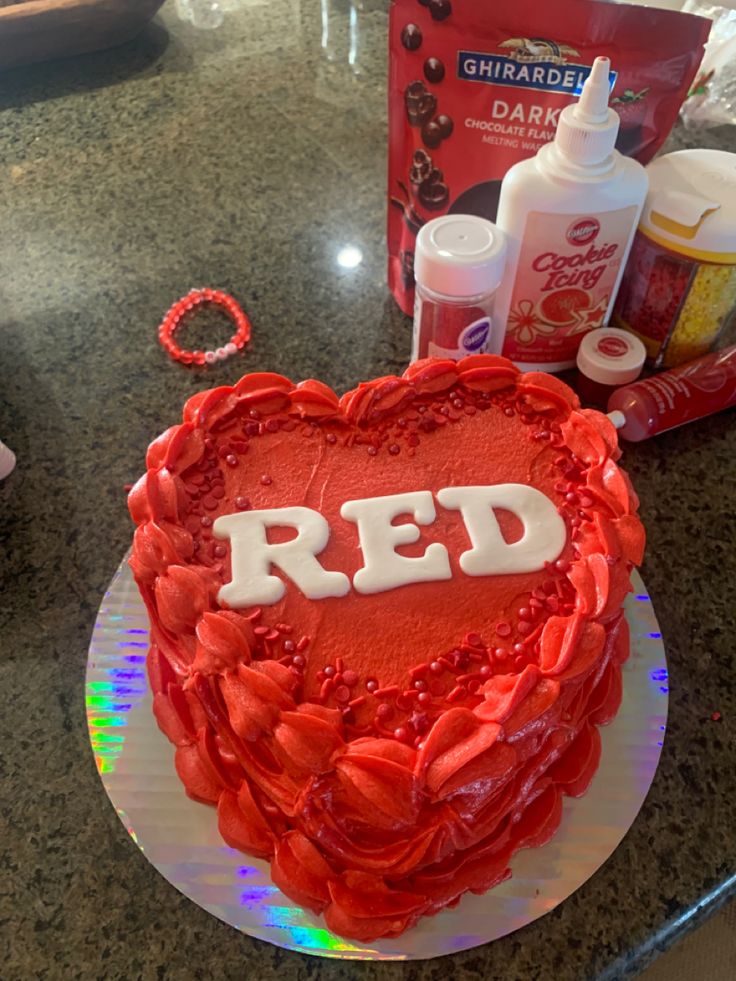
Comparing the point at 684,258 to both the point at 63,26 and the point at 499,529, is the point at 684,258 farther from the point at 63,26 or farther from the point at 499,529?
the point at 63,26

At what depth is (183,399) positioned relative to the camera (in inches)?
37.2

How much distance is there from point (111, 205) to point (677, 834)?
103cm

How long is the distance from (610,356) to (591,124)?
0.24 meters

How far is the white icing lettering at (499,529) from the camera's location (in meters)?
0.62

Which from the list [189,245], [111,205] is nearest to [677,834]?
[189,245]

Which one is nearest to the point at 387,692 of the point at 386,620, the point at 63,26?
the point at 386,620

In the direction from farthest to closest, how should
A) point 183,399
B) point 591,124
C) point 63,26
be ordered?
1. point 63,26
2. point 183,399
3. point 591,124

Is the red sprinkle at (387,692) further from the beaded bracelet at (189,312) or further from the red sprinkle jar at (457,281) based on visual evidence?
the beaded bracelet at (189,312)

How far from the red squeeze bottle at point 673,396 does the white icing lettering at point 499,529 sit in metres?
0.27

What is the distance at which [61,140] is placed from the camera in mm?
1260

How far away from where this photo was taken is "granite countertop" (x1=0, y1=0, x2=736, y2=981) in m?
0.61

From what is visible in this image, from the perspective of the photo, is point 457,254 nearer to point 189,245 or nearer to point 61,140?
point 189,245

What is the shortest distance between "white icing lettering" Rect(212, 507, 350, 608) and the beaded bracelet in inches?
14.9

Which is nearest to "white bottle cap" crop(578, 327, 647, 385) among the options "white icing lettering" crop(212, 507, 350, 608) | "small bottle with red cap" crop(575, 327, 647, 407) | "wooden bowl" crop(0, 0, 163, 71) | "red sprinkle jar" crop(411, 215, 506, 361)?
"small bottle with red cap" crop(575, 327, 647, 407)
